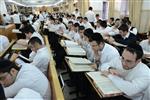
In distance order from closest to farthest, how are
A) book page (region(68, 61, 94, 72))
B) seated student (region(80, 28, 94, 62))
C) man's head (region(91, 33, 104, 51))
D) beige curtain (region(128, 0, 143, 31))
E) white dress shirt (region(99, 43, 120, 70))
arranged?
book page (region(68, 61, 94, 72)) → man's head (region(91, 33, 104, 51)) → white dress shirt (region(99, 43, 120, 70)) → seated student (region(80, 28, 94, 62)) → beige curtain (region(128, 0, 143, 31))

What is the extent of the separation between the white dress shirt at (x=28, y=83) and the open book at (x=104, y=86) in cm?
53

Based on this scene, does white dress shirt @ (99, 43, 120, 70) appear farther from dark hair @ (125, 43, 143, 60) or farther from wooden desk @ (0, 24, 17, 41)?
wooden desk @ (0, 24, 17, 41)

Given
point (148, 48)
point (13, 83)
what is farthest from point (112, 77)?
point (148, 48)

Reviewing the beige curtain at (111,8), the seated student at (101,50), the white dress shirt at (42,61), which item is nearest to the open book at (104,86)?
the seated student at (101,50)

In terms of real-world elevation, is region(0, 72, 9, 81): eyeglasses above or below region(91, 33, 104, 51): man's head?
below

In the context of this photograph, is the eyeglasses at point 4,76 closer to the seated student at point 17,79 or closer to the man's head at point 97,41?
the seated student at point 17,79

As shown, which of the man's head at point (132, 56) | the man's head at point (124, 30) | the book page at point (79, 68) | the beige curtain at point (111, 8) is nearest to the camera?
A: the man's head at point (132, 56)

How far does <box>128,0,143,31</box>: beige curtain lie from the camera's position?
7422mm

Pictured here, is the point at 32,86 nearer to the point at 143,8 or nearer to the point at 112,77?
the point at 112,77

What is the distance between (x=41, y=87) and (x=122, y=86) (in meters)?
0.80

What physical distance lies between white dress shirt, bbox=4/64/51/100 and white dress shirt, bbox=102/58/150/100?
0.71 m

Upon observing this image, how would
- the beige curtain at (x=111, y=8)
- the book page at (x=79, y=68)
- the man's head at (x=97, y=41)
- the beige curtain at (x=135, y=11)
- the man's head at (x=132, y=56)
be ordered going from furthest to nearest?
the beige curtain at (x=111, y=8) < the beige curtain at (x=135, y=11) < the man's head at (x=97, y=41) < the book page at (x=79, y=68) < the man's head at (x=132, y=56)

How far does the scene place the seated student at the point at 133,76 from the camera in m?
2.06

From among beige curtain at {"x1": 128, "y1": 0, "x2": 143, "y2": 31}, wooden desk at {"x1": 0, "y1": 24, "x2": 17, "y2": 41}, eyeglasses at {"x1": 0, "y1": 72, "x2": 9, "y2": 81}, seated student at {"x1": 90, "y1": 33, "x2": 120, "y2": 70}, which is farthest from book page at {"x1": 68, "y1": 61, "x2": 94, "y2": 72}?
beige curtain at {"x1": 128, "y1": 0, "x2": 143, "y2": 31}
